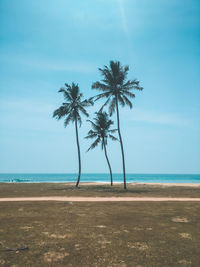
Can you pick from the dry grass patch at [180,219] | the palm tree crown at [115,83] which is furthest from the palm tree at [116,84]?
the dry grass patch at [180,219]

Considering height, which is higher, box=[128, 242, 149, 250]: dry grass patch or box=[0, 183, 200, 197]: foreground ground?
box=[128, 242, 149, 250]: dry grass patch

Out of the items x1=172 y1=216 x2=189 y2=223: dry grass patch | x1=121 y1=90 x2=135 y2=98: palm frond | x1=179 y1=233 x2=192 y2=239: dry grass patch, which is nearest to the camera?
x1=179 y1=233 x2=192 y2=239: dry grass patch

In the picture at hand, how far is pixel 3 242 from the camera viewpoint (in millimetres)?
Result: 6574

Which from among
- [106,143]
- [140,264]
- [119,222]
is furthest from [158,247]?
[106,143]

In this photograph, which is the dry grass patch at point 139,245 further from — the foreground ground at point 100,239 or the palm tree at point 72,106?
the palm tree at point 72,106

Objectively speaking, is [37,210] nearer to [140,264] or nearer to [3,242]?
[3,242]

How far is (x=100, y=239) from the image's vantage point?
274 inches

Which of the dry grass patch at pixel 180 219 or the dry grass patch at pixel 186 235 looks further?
the dry grass patch at pixel 180 219

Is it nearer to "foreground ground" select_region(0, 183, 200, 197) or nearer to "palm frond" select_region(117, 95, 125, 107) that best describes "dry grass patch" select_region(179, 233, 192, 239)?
"foreground ground" select_region(0, 183, 200, 197)

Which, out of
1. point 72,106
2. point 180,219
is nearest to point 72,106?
point 72,106

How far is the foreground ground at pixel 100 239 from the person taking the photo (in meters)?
5.46

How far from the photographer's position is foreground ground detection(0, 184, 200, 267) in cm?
546

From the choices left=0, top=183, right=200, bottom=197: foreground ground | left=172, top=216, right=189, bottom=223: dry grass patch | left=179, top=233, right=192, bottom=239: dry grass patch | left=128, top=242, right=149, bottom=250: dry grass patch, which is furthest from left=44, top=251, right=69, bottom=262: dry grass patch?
left=0, top=183, right=200, bottom=197: foreground ground

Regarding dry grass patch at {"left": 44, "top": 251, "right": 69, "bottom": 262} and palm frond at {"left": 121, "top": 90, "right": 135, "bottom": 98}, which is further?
palm frond at {"left": 121, "top": 90, "right": 135, "bottom": 98}
